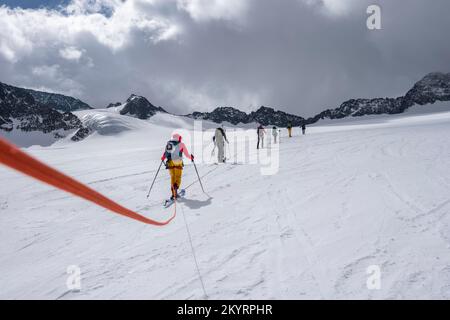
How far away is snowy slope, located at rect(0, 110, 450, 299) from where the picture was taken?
374cm

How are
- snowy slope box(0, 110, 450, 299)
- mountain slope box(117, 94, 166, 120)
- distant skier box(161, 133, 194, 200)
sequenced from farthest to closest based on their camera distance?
mountain slope box(117, 94, 166, 120) → distant skier box(161, 133, 194, 200) → snowy slope box(0, 110, 450, 299)

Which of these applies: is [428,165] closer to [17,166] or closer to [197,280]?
[197,280]

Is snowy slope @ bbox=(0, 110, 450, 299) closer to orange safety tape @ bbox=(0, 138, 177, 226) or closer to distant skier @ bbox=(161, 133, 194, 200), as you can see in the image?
distant skier @ bbox=(161, 133, 194, 200)

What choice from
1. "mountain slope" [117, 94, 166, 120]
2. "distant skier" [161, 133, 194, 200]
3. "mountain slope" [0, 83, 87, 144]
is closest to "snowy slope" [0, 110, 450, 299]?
"distant skier" [161, 133, 194, 200]

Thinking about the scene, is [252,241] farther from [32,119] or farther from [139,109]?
[139,109]

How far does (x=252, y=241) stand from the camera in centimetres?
508

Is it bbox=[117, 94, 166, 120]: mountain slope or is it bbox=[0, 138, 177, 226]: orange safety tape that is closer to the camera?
bbox=[0, 138, 177, 226]: orange safety tape

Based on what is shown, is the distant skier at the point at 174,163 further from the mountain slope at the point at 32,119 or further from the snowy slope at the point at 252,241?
the mountain slope at the point at 32,119

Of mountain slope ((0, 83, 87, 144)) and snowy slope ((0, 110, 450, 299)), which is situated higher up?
mountain slope ((0, 83, 87, 144))

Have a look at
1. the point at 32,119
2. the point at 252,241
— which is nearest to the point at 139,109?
the point at 32,119

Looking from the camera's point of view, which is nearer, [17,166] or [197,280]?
[17,166]
